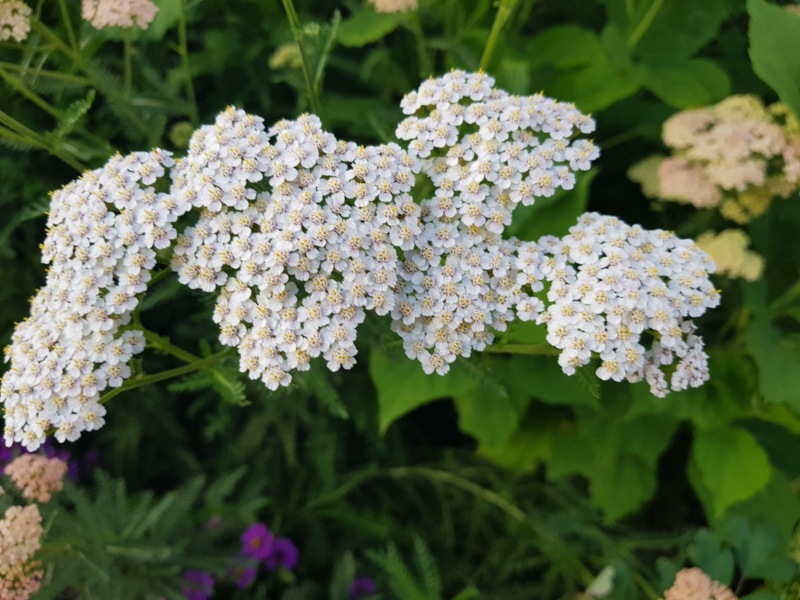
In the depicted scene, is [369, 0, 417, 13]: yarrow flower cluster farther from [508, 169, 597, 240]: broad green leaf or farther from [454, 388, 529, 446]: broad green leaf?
[454, 388, 529, 446]: broad green leaf

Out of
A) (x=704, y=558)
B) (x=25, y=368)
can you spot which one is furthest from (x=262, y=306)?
(x=704, y=558)

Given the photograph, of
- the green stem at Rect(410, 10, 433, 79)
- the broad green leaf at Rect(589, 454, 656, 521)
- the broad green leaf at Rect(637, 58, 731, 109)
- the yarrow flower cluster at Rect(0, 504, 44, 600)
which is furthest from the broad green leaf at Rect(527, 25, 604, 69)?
the yarrow flower cluster at Rect(0, 504, 44, 600)

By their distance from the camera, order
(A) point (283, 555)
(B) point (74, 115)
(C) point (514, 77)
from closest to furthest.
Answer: (B) point (74, 115) < (C) point (514, 77) < (A) point (283, 555)

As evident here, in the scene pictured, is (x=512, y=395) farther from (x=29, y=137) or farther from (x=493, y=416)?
(x=29, y=137)

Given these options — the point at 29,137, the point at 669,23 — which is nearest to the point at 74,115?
the point at 29,137

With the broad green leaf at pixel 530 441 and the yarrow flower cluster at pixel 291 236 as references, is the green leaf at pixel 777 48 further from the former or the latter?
the broad green leaf at pixel 530 441

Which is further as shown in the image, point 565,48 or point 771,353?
point 565,48
